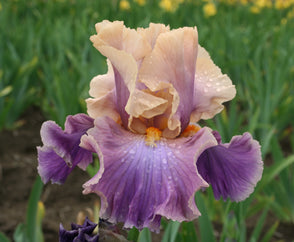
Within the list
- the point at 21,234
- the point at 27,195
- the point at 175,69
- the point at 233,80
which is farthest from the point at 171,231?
the point at 233,80

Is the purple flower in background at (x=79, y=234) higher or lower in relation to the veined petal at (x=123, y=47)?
lower

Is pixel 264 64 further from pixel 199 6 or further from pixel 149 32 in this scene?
pixel 199 6

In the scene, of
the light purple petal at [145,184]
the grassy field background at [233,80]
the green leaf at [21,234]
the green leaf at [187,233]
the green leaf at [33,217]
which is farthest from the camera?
the grassy field background at [233,80]

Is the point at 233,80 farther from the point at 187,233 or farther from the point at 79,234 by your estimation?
the point at 79,234

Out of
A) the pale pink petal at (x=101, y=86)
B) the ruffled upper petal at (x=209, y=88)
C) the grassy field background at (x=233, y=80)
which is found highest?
the ruffled upper petal at (x=209, y=88)

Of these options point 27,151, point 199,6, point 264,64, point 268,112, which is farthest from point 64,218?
point 199,6

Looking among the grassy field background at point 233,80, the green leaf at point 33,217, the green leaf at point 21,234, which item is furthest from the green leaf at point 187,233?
the green leaf at point 21,234

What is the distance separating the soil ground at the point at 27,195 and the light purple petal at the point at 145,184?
1.23 metres

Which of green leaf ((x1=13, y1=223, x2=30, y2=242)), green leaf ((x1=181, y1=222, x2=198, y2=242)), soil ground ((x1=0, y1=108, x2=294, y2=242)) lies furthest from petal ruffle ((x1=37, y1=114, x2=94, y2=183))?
soil ground ((x1=0, y1=108, x2=294, y2=242))

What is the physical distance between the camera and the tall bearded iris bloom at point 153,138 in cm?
70

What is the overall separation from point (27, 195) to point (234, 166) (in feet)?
5.49

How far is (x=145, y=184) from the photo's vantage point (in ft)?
2.31

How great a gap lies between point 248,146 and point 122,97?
25 centimetres

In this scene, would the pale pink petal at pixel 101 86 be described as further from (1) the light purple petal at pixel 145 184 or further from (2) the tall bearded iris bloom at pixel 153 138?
(1) the light purple petal at pixel 145 184
